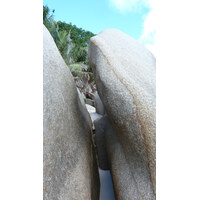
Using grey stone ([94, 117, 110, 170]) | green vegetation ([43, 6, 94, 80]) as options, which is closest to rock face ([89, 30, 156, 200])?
grey stone ([94, 117, 110, 170])

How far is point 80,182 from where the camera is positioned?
1.91 meters

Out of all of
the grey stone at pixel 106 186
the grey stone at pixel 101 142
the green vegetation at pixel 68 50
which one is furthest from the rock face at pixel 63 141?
the green vegetation at pixel 68 50

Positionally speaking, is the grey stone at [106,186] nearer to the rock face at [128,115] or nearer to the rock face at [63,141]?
the rock face at [63,141]

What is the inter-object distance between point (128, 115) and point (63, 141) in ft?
1.83

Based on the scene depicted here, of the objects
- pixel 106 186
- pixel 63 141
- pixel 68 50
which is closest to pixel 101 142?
pixel 106 186

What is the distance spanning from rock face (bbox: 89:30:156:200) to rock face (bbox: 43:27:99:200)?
11.3 inches

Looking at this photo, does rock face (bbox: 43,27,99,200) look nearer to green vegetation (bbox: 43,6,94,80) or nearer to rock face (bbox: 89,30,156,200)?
rock face (bbox: 89,30,156,200)

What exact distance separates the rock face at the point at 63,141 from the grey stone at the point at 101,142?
27 centimetres

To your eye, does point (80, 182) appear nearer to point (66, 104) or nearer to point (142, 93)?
point (66, 104)

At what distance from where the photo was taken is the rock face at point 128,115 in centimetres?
180

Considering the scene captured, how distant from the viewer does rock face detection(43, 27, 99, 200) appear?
1.68 m

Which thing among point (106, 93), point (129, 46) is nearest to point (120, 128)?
point (106, 93)

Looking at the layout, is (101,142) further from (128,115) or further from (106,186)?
(128,115)
